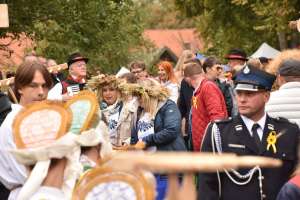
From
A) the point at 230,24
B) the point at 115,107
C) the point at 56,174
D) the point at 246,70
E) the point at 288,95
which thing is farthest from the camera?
the point at 230,24

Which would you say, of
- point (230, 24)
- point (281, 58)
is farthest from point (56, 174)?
point (230, 24)

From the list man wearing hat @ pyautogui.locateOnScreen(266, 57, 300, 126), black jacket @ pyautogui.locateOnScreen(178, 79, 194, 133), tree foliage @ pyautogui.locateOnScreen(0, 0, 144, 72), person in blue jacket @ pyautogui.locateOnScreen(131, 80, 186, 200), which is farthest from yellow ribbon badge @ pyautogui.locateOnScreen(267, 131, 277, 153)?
tree foliage @ pyautogui.locateOnScreen(0, 0, 144, 72)

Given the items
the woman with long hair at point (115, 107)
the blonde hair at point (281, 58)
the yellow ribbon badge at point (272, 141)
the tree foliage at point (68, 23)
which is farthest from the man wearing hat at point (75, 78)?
the tree foliage at point (68, 23)

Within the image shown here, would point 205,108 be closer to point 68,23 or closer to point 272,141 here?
point 272,141

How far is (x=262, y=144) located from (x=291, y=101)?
1.08 meters

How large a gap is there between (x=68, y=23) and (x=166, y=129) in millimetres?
16892

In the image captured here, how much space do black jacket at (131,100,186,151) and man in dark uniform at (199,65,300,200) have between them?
3766 millimetres

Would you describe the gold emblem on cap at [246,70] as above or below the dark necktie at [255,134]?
above

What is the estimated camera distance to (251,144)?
689 cm

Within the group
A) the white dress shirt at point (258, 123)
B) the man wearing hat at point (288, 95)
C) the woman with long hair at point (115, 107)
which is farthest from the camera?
the woman with long hair at point (115, 107)

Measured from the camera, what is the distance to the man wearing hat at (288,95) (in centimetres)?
786

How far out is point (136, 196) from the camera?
4.91m

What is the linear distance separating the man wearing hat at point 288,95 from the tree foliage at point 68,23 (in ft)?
49.5

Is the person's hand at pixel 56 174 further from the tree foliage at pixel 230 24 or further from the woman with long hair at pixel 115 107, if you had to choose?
the tree foliage at pixel 230 24
